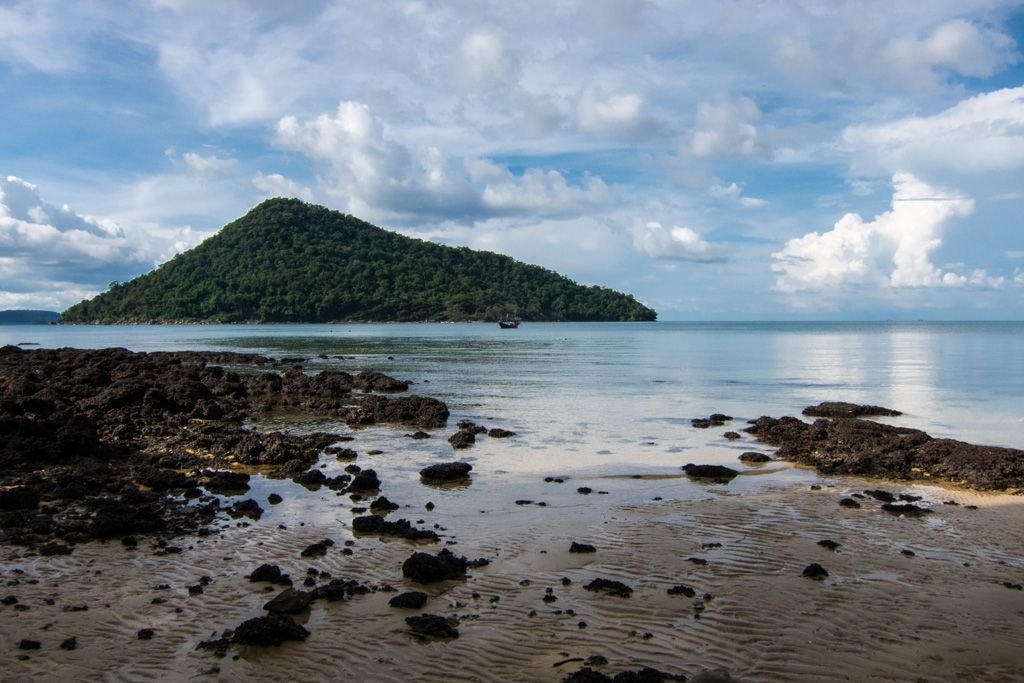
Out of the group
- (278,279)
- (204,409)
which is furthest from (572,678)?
(278,279)

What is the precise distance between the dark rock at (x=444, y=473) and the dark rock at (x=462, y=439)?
13.6 ft

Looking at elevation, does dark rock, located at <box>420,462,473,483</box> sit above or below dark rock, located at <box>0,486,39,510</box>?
below

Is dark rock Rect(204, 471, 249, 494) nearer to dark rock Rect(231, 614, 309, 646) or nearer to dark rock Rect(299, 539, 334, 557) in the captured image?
dark rock Rect(299, 539, 334, 557)

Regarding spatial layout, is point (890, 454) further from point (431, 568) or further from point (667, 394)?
point (667, 394)

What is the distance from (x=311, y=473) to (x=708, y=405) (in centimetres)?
2205

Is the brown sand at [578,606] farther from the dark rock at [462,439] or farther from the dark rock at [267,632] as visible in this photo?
the dark rock at [462,439]

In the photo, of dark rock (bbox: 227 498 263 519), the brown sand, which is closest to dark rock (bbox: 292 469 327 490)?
dark rock (bbox: 227 498 263 519)

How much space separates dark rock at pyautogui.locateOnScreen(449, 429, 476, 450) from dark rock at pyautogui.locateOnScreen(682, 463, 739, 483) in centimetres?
711

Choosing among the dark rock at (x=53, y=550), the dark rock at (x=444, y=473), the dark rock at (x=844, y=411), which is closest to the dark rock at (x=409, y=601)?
the dark rock at (x=53, y=550)

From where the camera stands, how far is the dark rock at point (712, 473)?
18.4 metres

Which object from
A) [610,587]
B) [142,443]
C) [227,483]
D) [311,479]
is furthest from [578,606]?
[142,443]

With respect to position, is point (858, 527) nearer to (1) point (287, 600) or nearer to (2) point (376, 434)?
(1) point (287, 600)

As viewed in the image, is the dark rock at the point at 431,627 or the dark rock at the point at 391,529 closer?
the dark rock at the point at 431,627

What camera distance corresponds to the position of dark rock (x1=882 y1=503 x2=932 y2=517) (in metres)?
14.9
